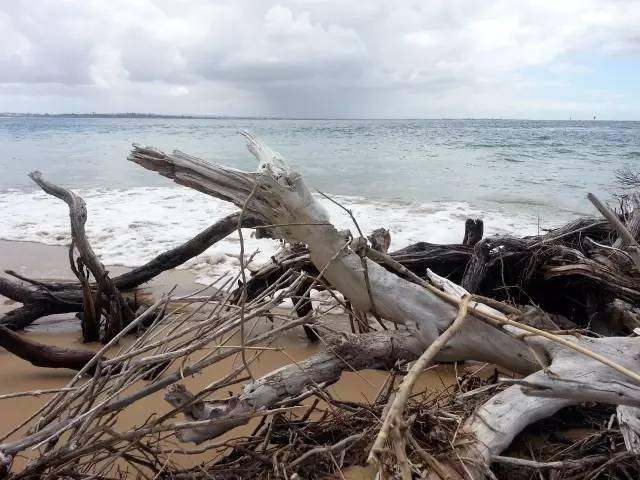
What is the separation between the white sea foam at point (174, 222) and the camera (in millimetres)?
6715

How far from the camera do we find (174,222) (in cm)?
867

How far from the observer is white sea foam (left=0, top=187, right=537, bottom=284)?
671 centimetres

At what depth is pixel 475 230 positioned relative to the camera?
4559 mm

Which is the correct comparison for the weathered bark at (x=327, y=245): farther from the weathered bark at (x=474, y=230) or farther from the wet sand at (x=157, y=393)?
the weathered bark at (x=474, y=230)

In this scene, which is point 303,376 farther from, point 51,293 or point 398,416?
point 51,293

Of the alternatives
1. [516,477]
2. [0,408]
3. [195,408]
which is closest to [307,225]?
[195,408]

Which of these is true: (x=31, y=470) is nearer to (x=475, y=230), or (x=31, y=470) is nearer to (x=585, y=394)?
(x=585, y=394)

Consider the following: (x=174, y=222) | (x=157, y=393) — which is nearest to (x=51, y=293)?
(x=157, y=393)

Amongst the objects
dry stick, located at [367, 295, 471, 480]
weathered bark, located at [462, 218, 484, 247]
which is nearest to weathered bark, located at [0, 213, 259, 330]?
weathered bark, located at [462, 218, 484, 247]

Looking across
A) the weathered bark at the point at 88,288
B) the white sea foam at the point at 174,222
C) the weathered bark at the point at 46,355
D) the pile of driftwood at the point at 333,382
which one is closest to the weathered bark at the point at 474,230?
the pile of driftwood at the point at 333,382

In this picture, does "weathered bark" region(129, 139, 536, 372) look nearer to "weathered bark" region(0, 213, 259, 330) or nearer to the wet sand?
the wet sand

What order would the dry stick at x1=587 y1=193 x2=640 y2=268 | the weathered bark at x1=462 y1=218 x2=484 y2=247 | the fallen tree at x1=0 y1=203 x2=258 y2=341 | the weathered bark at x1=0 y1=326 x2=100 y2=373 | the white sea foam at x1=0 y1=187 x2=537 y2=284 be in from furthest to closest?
the white sea foam at x1=0 y1=187 x2=537 y2=284 → the weathered bark at x1=462 y1=218 x2=484 y2=247 → the fallen tree at x1=0 y1=203 x2=258 y2=341 → the weathered bark at x1=0 y1=326 x2=100 y2=373 → the dry stick at x1=587 y1=193 x2=640 y2=268

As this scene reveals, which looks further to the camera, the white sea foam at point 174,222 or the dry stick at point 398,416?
the white sea foam at point 174,222

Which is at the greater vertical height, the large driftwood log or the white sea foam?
the large driftwood log
